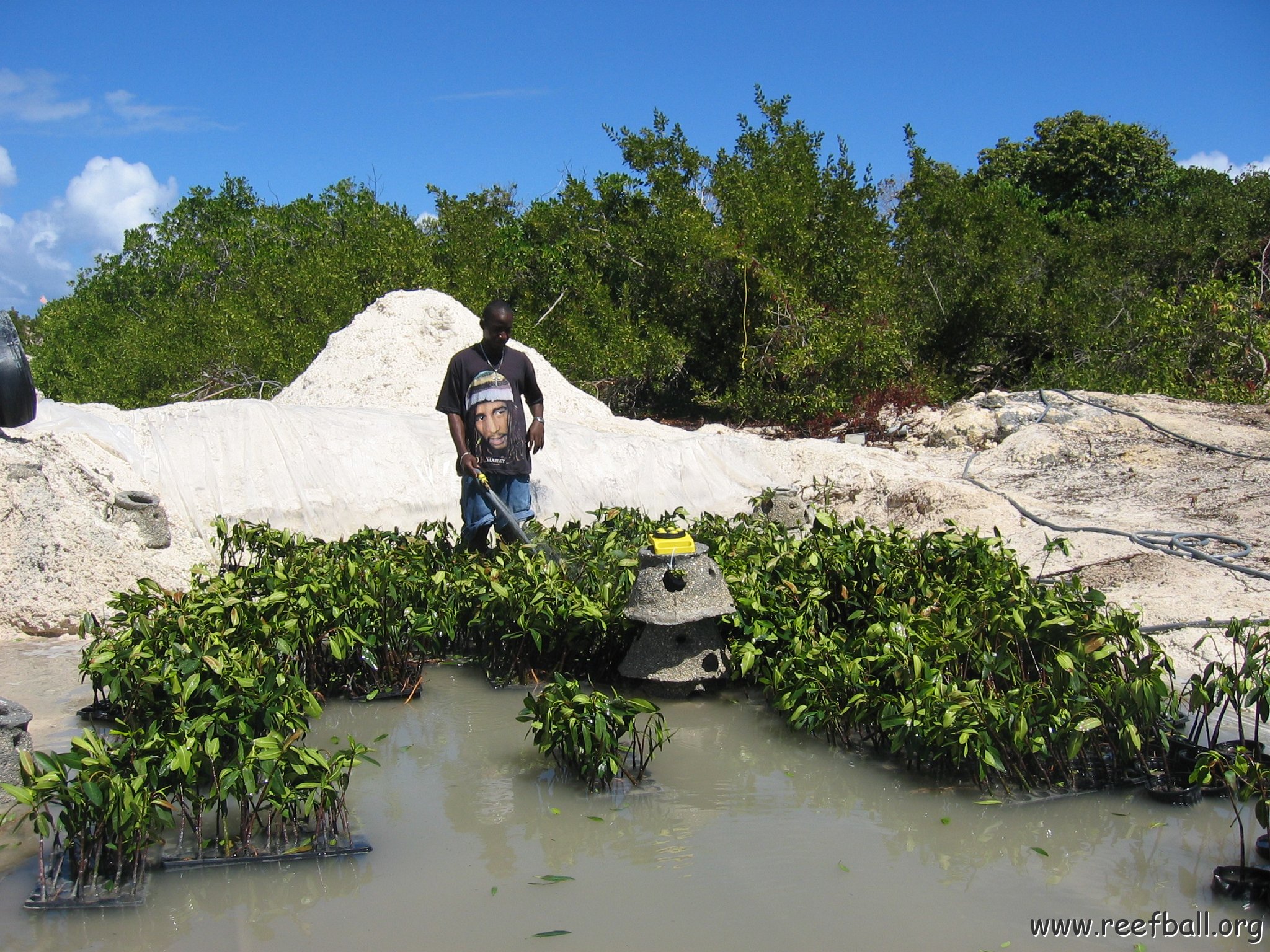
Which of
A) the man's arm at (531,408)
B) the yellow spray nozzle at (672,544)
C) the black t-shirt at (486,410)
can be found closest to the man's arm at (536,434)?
the man's arm at (531,408)

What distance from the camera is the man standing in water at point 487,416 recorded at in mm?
5590

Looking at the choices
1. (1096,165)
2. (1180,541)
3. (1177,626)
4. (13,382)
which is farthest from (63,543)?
(1096,165)

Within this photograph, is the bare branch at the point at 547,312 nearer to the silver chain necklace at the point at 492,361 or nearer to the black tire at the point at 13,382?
the black tire at the point at 13,382

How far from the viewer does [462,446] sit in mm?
5523

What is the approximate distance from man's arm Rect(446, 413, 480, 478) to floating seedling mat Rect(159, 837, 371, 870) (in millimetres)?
2498

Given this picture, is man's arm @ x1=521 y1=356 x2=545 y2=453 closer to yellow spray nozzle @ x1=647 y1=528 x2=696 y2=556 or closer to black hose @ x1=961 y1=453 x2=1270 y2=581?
yellow spray nozzle @ x1=647 y1=528 x2=696 y2=556

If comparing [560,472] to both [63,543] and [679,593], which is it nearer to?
[63,543]

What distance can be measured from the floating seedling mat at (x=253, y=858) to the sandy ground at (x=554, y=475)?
1385mm

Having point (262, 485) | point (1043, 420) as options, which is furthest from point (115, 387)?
point (1043, 420)

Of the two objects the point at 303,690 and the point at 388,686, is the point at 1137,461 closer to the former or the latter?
the point at 388,686

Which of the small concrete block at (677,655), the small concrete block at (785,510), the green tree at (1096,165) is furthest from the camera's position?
the green tree at (1096,165)

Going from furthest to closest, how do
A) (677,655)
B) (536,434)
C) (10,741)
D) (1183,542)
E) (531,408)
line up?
(1183,542) < (531,408) < (536,434) < (677,655) < (10,741)

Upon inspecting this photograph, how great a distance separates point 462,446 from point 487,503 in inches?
14.2

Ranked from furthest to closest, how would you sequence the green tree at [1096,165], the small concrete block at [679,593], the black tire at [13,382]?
the green tree at [1096,165] < the black tire at [13,382] < the small concrete block at [679,593]
